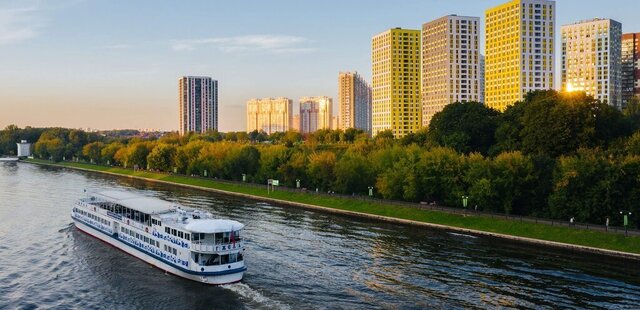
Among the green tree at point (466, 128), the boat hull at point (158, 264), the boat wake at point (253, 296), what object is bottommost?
the boat wake at point (253, 296)

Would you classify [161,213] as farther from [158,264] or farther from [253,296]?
[253,296]

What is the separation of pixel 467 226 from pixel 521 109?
146 ft

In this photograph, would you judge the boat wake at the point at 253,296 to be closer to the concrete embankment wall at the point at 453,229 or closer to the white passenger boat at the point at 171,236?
the white passenger boat at the point at 171,236

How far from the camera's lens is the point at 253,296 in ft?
167

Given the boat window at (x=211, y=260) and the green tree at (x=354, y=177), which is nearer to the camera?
the boat window at (x=211, y=260)

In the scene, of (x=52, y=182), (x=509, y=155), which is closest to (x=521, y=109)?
(x=509, y=155)

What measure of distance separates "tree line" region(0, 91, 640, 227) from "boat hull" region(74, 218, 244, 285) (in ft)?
151

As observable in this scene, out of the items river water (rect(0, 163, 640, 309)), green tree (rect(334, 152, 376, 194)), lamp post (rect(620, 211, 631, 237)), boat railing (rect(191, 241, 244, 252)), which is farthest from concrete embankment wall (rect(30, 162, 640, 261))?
boat railing (rect(191, 241, 244, 252))

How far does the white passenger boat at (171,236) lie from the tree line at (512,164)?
44.4 metres

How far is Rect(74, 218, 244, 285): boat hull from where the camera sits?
54781mm

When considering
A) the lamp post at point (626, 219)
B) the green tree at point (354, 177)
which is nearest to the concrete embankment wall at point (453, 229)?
the lamp post at point (626, 219)

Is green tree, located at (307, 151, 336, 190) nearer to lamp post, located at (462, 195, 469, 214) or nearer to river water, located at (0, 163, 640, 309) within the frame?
river water, located at (0, 163, 640, 309)

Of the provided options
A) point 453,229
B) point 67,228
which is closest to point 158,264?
point 67,228

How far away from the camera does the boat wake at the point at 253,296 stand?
48.1 m
